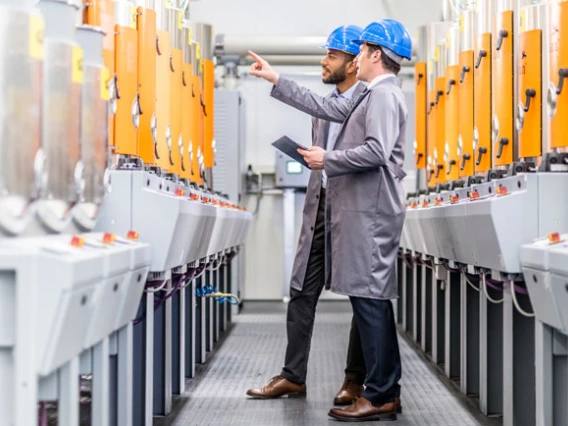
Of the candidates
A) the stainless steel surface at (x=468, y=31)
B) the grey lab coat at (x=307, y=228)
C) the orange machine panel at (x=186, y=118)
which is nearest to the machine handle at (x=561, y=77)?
the grey lab coat at (x=307, y=228)

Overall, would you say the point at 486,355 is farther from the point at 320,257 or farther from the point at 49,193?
the point at 49,193

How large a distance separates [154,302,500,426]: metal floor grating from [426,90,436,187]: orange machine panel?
123cm

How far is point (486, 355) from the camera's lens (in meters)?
3.86

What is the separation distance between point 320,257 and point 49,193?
7.22 feet

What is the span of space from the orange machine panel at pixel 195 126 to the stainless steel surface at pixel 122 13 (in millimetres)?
1473

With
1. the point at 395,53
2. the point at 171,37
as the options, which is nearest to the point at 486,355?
the point at 395,53

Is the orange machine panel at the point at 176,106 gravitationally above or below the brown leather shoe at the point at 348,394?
above

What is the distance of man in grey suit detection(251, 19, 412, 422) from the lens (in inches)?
141

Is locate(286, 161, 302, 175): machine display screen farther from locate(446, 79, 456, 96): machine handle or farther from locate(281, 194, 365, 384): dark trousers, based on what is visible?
locate(281, 194, 365, 384): dark trousers

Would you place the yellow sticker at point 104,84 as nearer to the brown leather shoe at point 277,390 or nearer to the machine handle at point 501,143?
the machine handle at point 501,143

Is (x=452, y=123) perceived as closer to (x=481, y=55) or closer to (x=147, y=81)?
(x=481, y=55)

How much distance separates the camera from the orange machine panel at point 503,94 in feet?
12.7

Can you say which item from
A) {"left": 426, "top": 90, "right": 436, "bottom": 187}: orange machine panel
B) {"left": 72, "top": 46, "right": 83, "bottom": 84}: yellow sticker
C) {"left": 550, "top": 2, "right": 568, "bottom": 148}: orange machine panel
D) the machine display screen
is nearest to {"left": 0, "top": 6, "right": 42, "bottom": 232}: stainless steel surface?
{"left": 72, "top": 46, "right": 83, "bottom": 84}: yellow sticker

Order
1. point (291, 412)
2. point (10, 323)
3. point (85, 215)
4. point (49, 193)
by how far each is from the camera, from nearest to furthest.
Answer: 1. point (10, 323)
2. point (49, 193)
3. point (85, 215)
4. point (291, 412)
